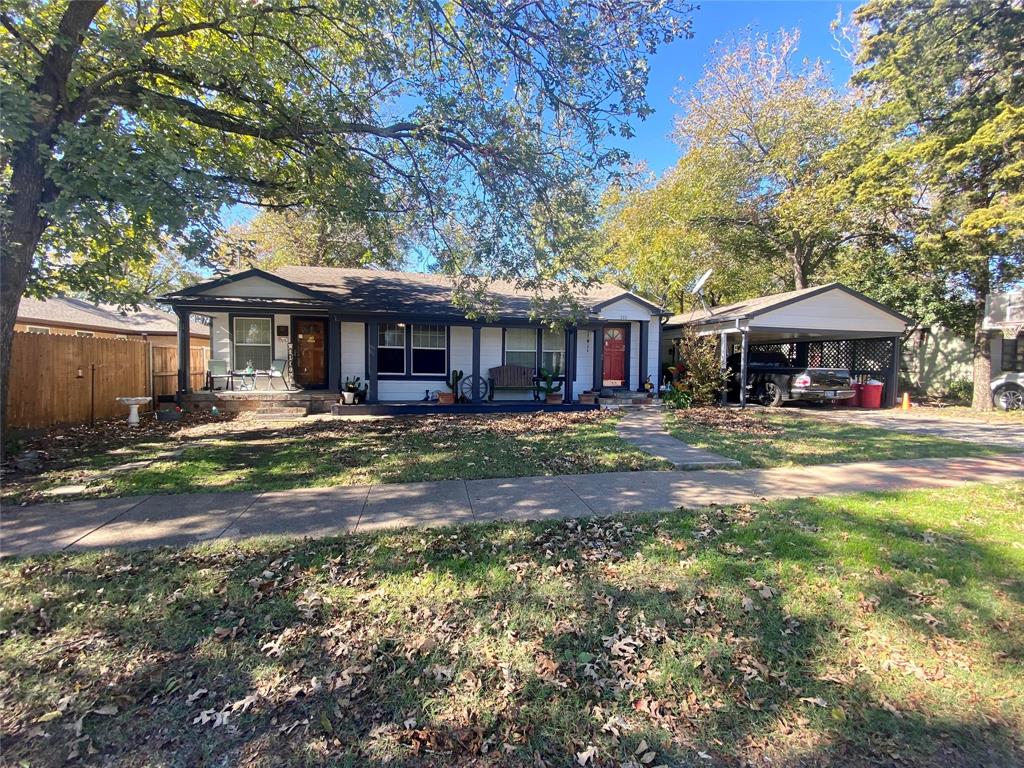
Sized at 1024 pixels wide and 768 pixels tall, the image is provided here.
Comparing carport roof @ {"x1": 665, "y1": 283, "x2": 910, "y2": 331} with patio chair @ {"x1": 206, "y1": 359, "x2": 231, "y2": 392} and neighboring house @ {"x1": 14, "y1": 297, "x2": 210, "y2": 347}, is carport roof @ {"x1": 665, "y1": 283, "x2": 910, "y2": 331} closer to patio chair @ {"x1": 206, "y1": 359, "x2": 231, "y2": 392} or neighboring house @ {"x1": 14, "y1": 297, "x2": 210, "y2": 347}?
patio chair @ {"x1": 206, "y1": 359, "x2": 231, "y2": 392}

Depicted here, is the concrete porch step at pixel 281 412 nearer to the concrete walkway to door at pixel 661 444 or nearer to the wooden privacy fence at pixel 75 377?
the wooden privacy fence at pixel 75 377

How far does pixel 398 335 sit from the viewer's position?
45.8 feet

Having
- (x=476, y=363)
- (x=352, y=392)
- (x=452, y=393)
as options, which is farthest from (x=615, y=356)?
(x=352, y=392)

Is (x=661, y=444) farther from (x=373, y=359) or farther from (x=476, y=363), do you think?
(x=373, y=359)

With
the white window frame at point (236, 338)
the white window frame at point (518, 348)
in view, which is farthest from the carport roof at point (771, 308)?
the white window frame at point (236, 338)

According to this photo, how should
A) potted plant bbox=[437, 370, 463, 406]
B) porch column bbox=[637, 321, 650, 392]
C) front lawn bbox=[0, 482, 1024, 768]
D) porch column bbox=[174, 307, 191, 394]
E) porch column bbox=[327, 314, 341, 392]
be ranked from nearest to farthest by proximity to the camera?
front lawn bbox=[0, 482, 1024, 768], porch column bbox=[174, 307, 191, 394], porch column bbox=[327, 314, 341, 392], potted plant bbox=[437, 370, 463, 406], porch column bbox=[637, 321, 650, 392]

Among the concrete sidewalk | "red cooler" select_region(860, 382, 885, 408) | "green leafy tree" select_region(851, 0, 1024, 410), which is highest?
"green leafy tree" select_region(851, 0, 1024, 410)

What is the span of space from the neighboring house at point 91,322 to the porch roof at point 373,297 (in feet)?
14.3

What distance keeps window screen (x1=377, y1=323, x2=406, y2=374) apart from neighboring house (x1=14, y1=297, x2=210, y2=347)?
7065 millimetres

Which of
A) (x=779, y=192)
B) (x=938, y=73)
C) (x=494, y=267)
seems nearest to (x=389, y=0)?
(x=494, y=267)

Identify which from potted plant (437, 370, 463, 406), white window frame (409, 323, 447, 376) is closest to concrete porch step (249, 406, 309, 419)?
white window frame (409, 323, 447, 376)

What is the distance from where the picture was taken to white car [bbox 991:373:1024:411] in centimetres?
1403

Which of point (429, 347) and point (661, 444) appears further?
point (429, 347)

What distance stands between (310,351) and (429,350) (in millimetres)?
3416
